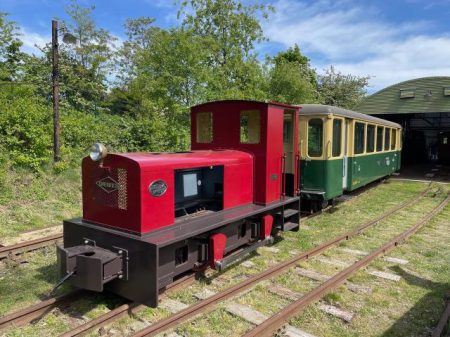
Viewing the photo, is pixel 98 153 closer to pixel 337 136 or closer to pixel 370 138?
pixel 337 136

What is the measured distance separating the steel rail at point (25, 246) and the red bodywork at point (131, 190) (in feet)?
6.41

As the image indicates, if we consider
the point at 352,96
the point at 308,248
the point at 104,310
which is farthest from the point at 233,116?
the point at 352,96

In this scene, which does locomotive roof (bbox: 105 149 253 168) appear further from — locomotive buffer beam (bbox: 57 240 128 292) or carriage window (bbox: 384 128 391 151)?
carriage window (bbox: 384 128 391 151)

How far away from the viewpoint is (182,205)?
17.1 feet

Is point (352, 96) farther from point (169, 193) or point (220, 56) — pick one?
point (169, 193)

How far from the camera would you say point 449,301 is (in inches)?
170

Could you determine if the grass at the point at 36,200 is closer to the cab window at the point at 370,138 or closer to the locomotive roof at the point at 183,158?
the locomotive roof at the point at 183,158

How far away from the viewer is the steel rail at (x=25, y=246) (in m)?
5.54

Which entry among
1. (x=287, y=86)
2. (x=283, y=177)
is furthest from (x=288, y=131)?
(x=287, y=86)

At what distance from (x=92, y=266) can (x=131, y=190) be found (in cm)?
92

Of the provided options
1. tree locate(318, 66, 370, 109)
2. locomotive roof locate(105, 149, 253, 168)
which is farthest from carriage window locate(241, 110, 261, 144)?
tree locate(318, 66, 370, 109)

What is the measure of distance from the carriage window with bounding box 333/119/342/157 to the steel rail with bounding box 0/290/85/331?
6525mm

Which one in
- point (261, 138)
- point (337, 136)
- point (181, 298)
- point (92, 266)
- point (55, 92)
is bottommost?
point (181, 298)

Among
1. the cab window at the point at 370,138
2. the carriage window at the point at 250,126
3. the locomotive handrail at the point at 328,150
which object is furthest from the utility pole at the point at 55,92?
the cab window at the point at 370,138
